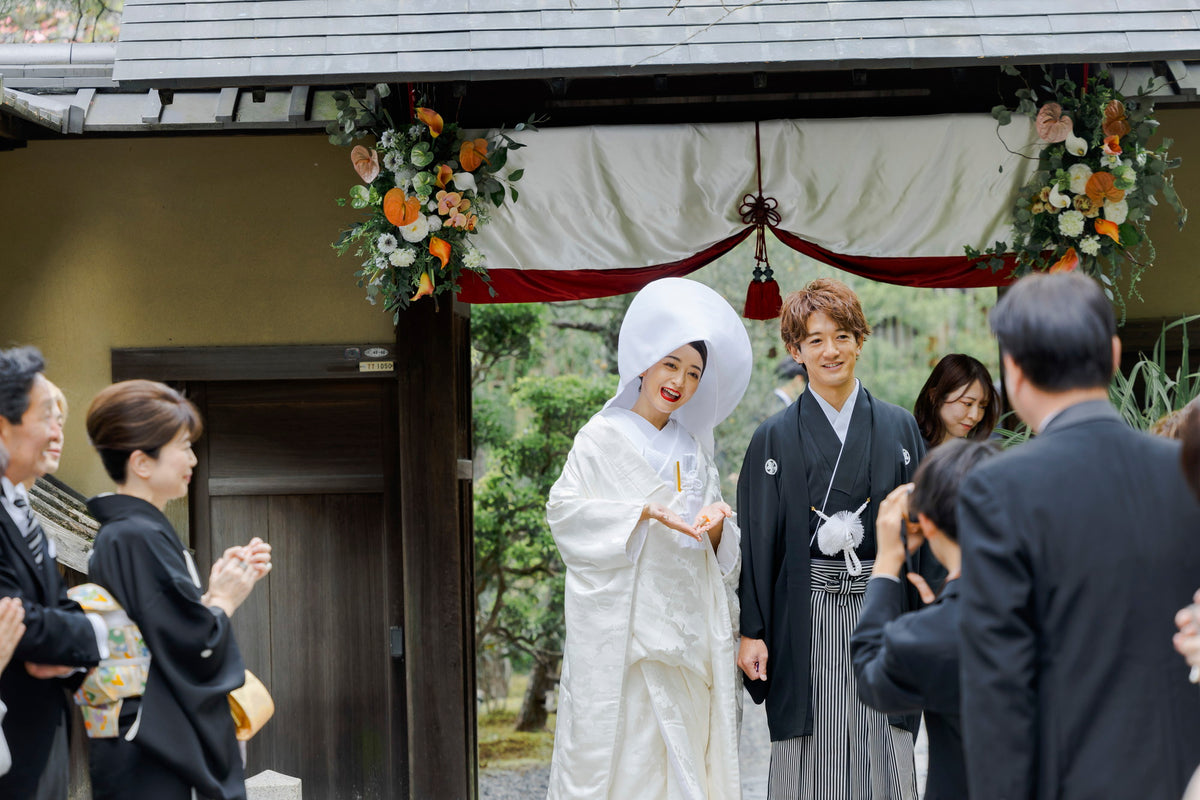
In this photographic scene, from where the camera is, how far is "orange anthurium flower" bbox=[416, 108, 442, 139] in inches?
189

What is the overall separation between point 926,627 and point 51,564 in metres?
2.10

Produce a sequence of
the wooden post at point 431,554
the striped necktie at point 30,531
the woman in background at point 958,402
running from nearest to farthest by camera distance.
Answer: the striped necktie at point 30,531, the woman in background at point 958,402, the wooden post at point 431,554

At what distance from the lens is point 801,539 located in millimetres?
4207

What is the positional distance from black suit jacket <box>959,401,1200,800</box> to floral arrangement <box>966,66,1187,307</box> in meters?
2.82

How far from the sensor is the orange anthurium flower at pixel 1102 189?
4797 millimetres

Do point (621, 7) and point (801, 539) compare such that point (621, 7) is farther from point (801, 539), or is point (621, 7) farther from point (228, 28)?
point (801, 539)

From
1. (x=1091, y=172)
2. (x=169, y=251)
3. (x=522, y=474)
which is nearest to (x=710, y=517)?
(x=1091, y=172)

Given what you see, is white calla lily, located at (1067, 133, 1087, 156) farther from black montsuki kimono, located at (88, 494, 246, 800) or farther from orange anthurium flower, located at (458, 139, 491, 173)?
black montsuki kimono, located at (88, 494, 246, 800)

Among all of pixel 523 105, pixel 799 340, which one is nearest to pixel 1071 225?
pixel 799 340

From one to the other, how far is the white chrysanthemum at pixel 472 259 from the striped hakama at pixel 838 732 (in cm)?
183

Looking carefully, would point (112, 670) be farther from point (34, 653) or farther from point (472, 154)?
point (472, 154)

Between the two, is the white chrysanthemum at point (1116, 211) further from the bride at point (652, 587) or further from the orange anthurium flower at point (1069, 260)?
the bride at point (652, 587)

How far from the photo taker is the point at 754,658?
421 cm

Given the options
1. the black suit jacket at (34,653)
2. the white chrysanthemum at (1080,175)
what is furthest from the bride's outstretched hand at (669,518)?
the white chrysanthemum at (1080,175)
